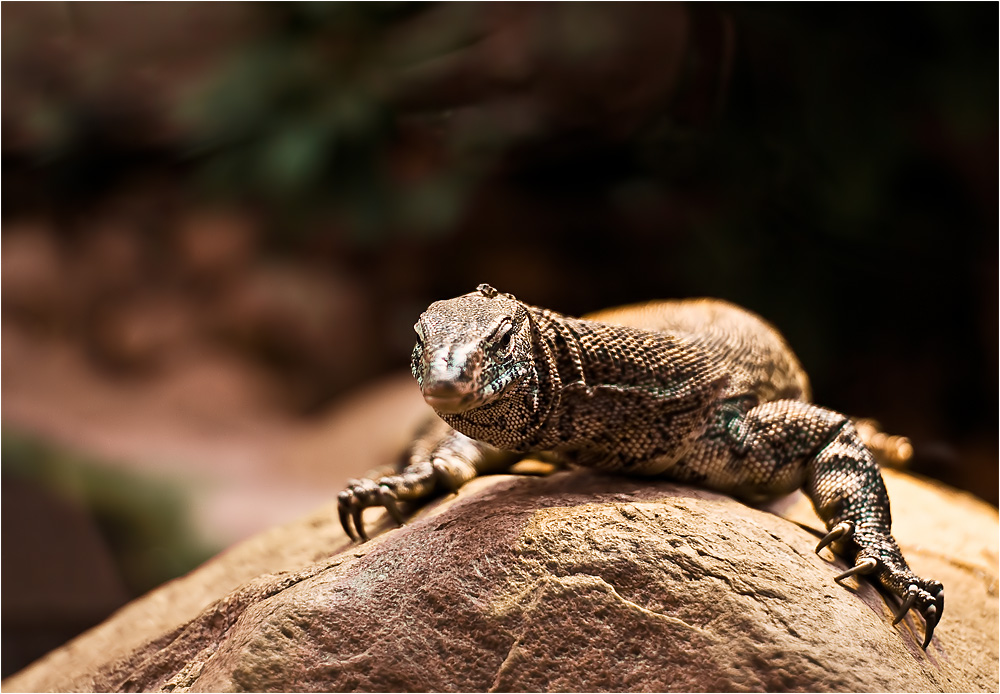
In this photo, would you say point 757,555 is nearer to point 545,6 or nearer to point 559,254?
point 545,6

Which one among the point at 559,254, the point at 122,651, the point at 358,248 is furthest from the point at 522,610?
the point at 358,248

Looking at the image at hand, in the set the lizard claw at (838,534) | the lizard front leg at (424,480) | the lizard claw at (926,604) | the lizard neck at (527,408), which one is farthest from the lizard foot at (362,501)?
the lizard claw at (926,604)

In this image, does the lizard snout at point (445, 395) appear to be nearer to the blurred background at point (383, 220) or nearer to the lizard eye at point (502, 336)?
the lizard eye at point (502, 336)

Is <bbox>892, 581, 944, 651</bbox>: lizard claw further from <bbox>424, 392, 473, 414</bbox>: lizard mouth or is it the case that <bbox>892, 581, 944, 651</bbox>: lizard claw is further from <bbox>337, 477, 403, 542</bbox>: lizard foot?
<bbox>337, 477, 403, 542</bbox>: lizard foot

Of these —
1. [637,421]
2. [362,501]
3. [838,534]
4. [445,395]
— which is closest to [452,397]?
[445,395]

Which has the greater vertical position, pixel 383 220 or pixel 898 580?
pixel 383 220

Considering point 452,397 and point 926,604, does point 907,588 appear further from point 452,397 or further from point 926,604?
point 452,397
